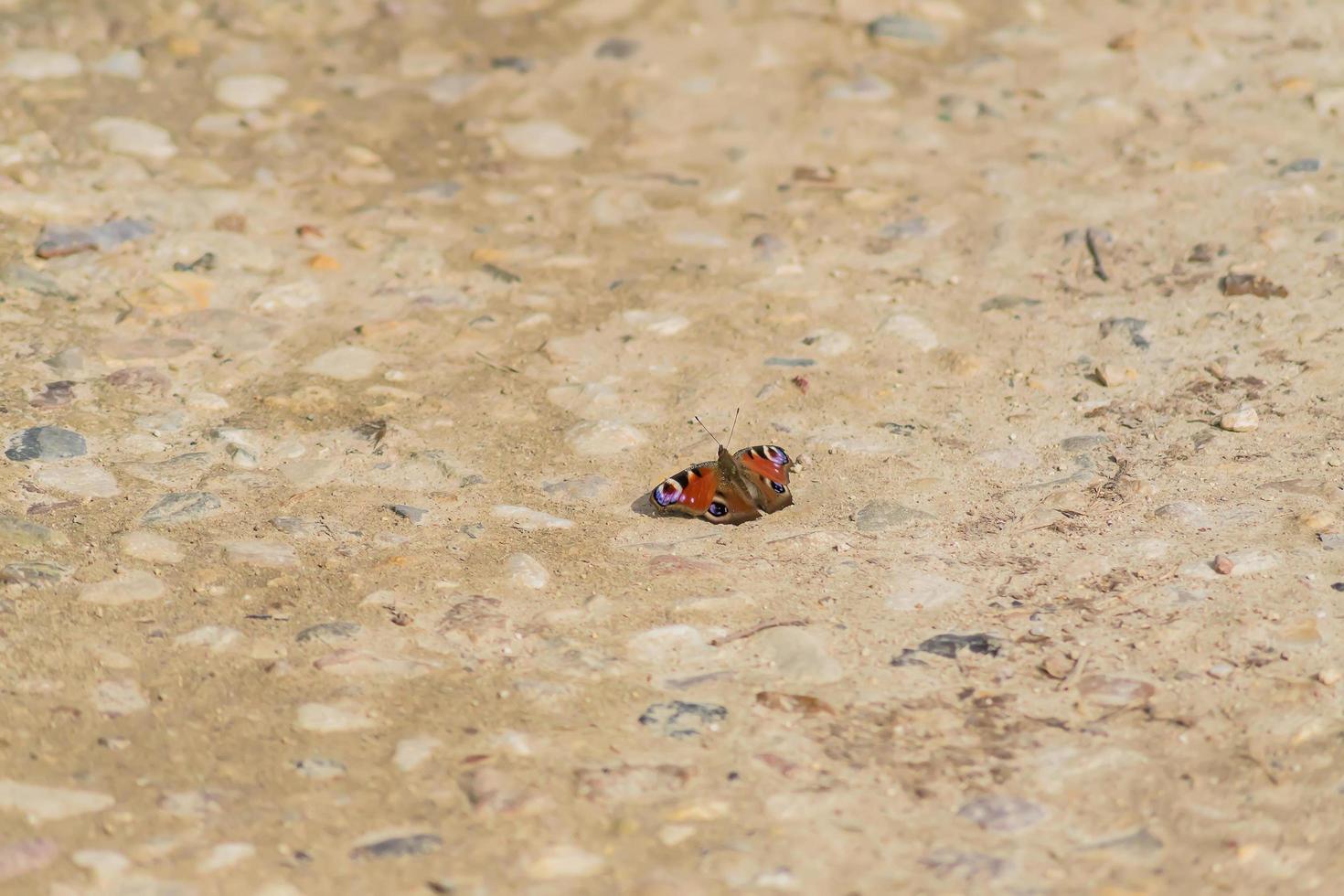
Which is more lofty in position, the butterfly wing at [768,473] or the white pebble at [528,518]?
the butterfly wing at [768,473]

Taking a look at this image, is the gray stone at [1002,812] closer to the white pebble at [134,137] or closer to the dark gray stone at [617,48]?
the white pebble at [134,137]

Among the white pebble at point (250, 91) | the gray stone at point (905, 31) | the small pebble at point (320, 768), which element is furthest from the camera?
the gray stone at point (905, 31)

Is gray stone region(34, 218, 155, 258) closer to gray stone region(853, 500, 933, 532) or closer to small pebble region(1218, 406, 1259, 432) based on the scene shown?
gray stone region(853, 500, 933, 532)

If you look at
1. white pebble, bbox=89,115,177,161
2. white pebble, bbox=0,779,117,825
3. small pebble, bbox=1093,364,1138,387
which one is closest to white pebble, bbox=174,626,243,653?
white pebble, bbox=0,779,117,825

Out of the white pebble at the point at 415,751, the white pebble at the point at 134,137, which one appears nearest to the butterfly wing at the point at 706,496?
the white pebble at the point at 415,751

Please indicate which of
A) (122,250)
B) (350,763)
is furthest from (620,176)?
(350,763)

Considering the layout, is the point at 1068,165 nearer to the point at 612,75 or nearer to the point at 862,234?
the point at 862,234
